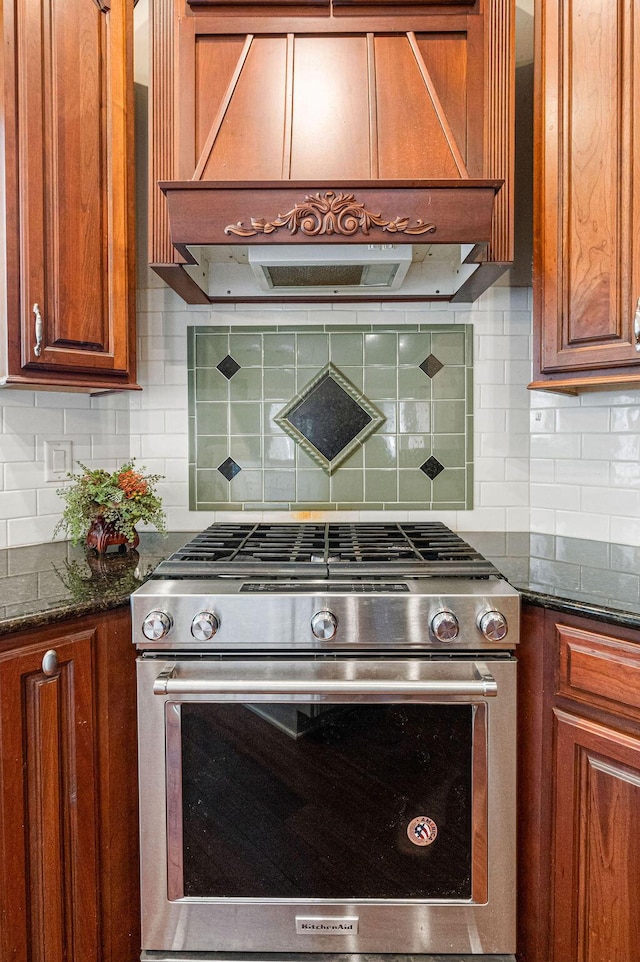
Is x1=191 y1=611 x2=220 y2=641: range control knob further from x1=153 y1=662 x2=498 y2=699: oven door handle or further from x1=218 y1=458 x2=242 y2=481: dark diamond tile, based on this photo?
x1=218 y1=458 x2=242 y2=481: dark diamond tile

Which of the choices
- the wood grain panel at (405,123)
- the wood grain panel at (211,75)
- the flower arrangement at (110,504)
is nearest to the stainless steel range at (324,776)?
the flower arrangement at (110,504)

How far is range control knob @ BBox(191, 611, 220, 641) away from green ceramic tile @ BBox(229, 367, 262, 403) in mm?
966

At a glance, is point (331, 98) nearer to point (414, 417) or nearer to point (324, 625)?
point (414, 417)

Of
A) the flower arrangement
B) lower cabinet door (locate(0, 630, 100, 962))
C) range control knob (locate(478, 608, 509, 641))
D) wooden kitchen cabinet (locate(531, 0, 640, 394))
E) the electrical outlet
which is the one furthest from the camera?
the electrical outlet

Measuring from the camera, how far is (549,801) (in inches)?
47.3

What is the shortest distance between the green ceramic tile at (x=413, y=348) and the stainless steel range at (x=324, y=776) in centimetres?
97

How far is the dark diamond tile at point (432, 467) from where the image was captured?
1944mm

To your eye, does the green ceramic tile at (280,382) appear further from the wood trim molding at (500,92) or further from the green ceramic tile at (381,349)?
the wood trim molding at (500,92)

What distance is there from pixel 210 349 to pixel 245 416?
10.7 inches

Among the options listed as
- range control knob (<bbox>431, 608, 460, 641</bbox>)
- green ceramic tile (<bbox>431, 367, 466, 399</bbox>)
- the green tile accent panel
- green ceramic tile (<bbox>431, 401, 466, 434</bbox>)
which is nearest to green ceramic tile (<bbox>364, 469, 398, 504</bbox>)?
the green tile accent panel

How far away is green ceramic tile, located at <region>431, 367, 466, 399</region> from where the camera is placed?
1928mm

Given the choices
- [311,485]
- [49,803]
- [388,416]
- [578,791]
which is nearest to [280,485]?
[311,485]

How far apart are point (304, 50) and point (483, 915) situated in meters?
2.22

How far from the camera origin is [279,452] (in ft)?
6.41
